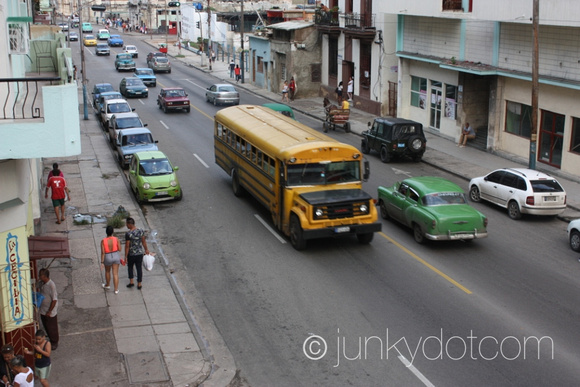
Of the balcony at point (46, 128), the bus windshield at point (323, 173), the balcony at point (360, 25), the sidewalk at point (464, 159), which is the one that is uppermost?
the balcony at point (360, 25)

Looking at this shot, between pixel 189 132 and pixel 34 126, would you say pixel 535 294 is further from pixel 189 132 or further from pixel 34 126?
pixel 189 132

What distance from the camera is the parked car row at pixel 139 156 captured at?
76.9 ft

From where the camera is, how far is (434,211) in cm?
1867

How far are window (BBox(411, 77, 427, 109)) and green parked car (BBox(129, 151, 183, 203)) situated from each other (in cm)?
1837

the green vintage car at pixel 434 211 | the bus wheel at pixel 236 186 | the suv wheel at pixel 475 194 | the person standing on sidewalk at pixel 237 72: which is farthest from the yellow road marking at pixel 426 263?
the person standing on sidewalk at pixel 237 72

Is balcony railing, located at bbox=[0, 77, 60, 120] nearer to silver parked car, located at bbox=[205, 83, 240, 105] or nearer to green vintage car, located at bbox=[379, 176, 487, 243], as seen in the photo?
green vintage car, located at bbox=[379, 176, 487, 243]

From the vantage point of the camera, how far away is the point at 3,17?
Result: 12258 millimetres

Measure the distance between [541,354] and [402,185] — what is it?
823 centimetres

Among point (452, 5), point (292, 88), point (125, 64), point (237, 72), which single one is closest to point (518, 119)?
point (452, 5)

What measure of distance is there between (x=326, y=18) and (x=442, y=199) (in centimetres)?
3183

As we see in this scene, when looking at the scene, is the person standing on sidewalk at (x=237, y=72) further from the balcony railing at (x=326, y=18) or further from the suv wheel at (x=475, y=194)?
A: the suv wheel at (x=475, y=194)

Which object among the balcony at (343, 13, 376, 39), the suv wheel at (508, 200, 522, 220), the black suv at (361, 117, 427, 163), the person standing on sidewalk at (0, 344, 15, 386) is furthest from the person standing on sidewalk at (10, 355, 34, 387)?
the balcony at (343, 13, 376, 39)

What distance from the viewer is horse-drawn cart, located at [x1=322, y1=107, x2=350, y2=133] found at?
1462 inches

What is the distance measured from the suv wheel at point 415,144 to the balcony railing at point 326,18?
2018 cm
